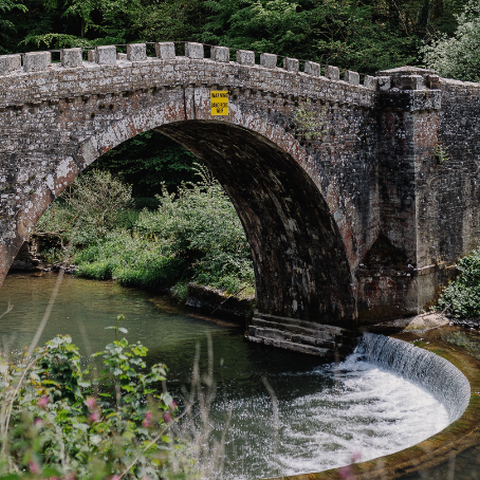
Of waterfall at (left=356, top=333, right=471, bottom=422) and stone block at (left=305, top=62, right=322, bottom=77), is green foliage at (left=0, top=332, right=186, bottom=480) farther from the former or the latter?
stone block at (left=305, top=62, right=322, bottom=77)

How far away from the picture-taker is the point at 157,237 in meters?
20.4

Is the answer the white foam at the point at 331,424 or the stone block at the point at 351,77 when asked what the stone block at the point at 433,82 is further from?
the white foam at the point at 331,424

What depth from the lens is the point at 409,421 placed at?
30.9 ft

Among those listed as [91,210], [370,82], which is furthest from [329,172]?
[91,210]

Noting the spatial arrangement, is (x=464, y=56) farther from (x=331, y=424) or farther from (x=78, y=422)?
(x=78, y=422)

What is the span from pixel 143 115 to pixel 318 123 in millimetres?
3832

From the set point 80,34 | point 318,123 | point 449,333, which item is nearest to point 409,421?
point 449,333

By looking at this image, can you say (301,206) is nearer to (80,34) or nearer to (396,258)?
(396,258)

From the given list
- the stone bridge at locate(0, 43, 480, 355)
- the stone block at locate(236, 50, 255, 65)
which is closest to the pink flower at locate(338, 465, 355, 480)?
the stone bridge at locate(0, 43, 480, 355)

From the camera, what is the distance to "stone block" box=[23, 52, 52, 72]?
6992 mm

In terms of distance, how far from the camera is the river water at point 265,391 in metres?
8.47

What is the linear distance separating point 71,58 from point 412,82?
22.6ft

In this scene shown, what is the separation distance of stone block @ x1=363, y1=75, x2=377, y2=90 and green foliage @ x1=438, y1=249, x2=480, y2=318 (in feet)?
13.7

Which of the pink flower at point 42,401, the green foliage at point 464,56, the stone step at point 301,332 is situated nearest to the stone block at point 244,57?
the stone step at point 301,332
